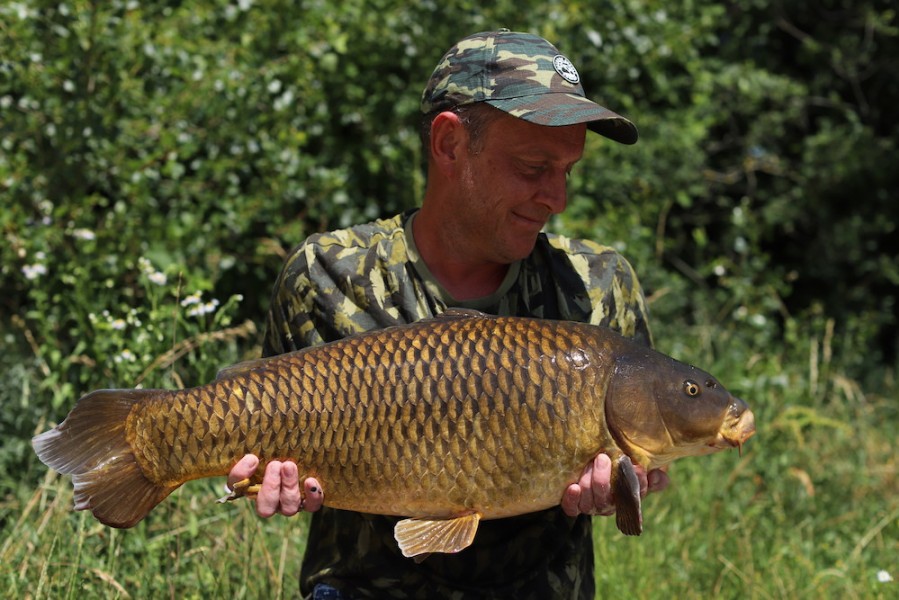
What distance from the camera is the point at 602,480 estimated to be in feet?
6.17

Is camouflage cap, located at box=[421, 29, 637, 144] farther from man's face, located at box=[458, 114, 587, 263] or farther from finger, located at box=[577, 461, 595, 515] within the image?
finger, located at box=[577, 461, 595, 515]

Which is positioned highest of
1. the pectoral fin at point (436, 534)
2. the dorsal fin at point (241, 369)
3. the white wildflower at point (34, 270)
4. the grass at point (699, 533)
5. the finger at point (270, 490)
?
the dorsal fin at point (241, 369)

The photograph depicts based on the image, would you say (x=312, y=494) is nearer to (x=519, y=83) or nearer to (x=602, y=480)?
(x=602, y=480)

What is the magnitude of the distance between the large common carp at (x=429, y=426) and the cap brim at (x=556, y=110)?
1.22 ft

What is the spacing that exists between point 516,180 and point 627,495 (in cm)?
59

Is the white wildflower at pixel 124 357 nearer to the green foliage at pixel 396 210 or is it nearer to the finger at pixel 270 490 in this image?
the green foliage at pixel 396 210

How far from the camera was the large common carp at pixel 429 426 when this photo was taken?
6.20ft

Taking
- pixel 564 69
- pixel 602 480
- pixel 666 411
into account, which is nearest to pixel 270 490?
pixel 602 480

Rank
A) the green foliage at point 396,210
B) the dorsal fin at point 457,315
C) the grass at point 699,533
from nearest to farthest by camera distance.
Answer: the dorsal fin at point 457,315 → the grass at point 699,533 → the green foliage at point 396,210

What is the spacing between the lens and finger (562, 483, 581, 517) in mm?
1897

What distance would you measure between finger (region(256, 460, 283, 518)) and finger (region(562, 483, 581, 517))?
0.44 meters

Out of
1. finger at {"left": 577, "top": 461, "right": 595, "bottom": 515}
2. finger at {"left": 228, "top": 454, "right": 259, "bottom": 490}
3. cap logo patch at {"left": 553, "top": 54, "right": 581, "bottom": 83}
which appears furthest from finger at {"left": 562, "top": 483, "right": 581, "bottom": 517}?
cap logo patch at {"left": 553, "top": 54, "right": 581, "bottom": 83}

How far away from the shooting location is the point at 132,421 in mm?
1916

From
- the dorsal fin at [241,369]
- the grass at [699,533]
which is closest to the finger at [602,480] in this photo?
the dorsal fin at [241,369]
